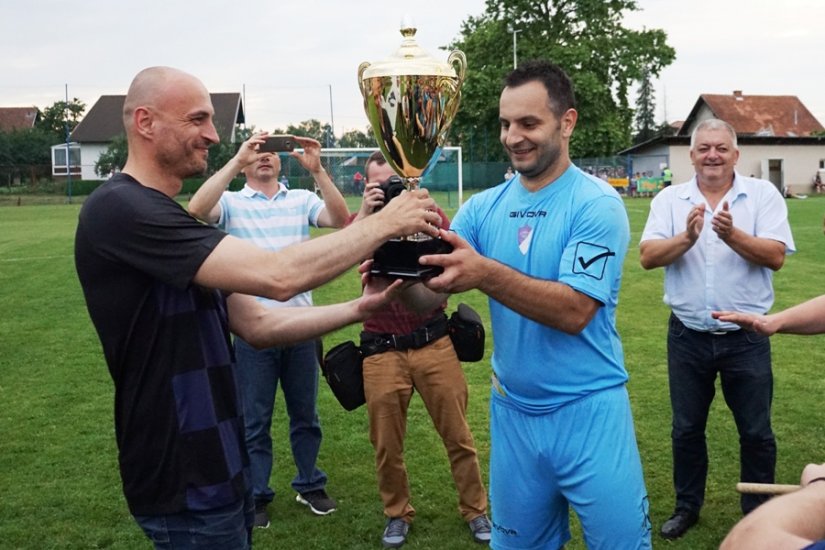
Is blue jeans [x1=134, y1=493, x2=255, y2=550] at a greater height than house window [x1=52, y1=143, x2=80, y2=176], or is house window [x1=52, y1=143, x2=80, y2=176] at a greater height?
house window [x1=52, y1=143, x2=80, y2=176]

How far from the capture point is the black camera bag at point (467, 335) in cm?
474

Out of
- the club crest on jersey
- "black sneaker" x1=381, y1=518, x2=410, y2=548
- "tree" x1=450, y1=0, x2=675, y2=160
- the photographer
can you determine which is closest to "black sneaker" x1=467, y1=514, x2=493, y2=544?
the photographer

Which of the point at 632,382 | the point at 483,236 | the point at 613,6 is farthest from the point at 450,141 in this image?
the point at 483,236

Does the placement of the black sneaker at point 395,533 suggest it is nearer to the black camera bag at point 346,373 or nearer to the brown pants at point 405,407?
the brown pants at point 405,407

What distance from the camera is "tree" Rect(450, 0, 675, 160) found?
134ft

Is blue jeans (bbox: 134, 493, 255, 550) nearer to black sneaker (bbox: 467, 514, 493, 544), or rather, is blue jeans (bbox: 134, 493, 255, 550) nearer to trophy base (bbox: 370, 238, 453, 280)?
trophy base (bbox: 370, 238, 453, 280)

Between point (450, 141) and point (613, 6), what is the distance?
427 inches

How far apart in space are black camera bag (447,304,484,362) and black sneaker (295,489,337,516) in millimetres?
1277

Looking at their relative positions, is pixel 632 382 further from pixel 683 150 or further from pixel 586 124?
pixel 683 150

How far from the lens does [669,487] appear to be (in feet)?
17.5

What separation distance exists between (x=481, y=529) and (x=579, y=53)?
126 ft

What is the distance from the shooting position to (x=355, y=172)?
29953 millimetres

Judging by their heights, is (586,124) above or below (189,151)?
above

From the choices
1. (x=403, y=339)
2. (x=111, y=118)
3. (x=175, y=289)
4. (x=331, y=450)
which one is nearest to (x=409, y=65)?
(x=175, y=289)
